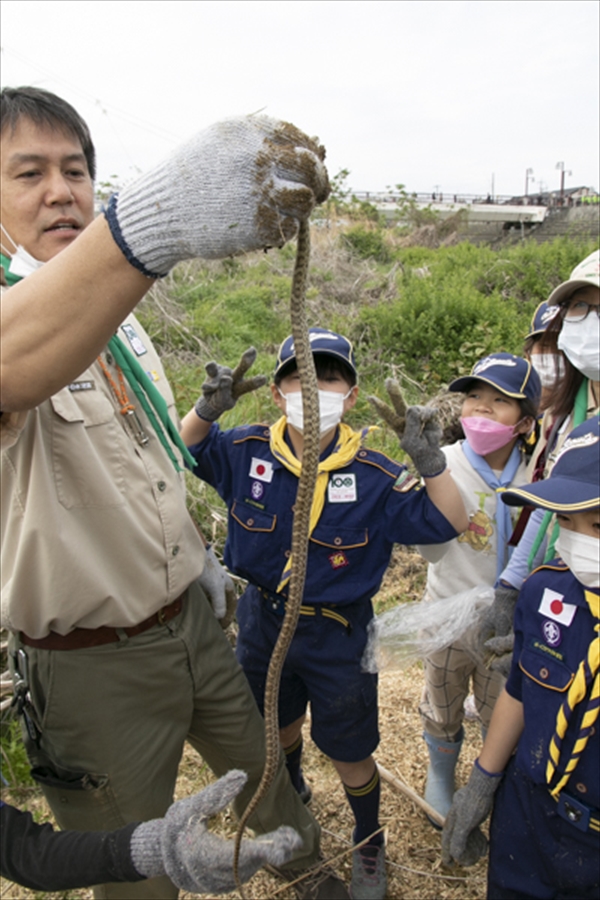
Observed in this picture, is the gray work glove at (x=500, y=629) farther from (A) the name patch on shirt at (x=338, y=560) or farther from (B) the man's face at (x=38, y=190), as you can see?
(B) the man's face at (x=38, y=190)

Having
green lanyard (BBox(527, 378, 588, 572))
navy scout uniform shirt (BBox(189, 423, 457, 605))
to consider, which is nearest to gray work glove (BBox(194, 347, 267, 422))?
navy scout uniform shirt (BBox(189, 423, 457, 605))

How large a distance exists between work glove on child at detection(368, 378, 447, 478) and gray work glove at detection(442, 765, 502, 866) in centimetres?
107

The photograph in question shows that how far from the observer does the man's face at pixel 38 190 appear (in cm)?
161

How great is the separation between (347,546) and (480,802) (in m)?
0.99

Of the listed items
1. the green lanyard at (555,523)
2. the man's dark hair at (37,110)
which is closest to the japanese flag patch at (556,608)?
the green lanyard at (555,523)

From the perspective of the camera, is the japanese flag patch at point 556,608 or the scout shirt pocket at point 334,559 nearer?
the japanese flag patch at point 556,608

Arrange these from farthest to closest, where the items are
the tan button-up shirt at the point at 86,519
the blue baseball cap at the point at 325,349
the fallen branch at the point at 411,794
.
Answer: the fallen branch at the point at 411,794 < the blue baseball cap at the point at 325,349 < the tan button-up shirt at the point at 86,519

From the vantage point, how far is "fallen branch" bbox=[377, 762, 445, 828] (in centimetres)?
273

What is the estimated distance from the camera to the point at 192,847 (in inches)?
63.4

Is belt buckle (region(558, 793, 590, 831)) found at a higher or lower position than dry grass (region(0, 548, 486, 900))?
higher

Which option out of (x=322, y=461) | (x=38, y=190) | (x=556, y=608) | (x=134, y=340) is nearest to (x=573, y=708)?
(x=556, y=608)

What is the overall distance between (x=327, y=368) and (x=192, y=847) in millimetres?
1652

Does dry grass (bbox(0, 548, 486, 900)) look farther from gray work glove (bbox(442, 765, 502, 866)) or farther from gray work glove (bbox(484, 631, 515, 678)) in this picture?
gray work glove (bbox(484, 631, 515, 678))

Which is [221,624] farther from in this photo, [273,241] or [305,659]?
[273,241]
